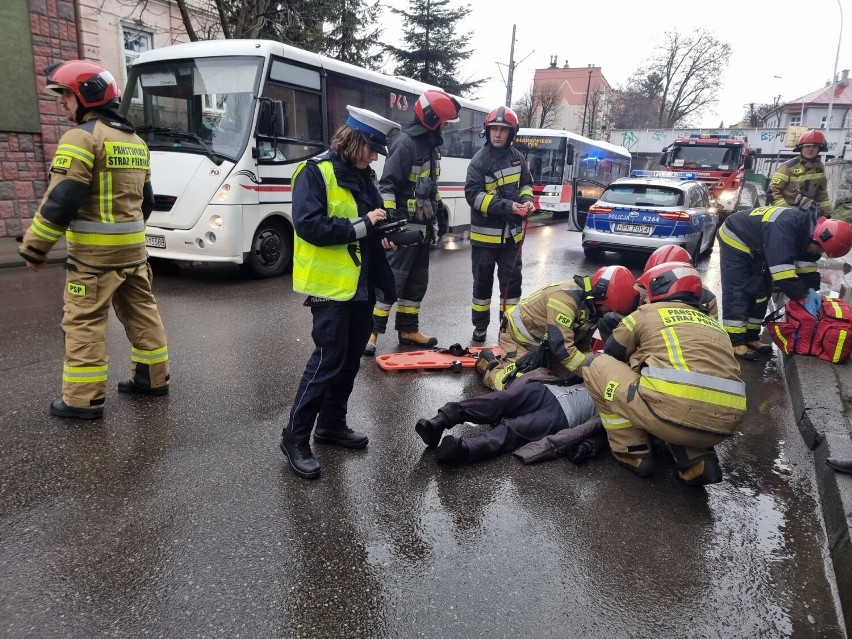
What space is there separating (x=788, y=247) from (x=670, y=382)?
2.99 metres

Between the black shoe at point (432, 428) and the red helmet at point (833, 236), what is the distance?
390cm

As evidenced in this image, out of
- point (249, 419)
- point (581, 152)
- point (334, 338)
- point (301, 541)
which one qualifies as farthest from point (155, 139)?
point (581, 152)

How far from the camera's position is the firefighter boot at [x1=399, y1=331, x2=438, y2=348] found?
227 inches

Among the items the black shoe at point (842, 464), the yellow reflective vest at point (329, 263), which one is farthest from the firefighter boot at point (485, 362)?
the black shoe at point (842, 464)

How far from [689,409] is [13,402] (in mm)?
4155

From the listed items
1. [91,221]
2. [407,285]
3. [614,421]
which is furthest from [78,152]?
[614,421]

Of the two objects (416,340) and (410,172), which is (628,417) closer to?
(416,340)

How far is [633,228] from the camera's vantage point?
34.4 feet

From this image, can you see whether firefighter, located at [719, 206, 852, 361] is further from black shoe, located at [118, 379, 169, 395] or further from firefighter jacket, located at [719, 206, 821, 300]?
→ black shoe, located at [118, 379, 169, 395]

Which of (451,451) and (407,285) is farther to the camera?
(407,285)

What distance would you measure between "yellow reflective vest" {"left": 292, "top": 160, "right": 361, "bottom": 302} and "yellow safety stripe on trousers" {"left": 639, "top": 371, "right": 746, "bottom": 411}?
67.6 inches

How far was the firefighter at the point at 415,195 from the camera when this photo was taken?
518 centimetres

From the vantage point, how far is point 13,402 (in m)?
3.99

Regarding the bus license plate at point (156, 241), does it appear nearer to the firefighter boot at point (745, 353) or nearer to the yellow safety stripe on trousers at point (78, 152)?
the yellow safety stripe on trousers at point (78, 152)
